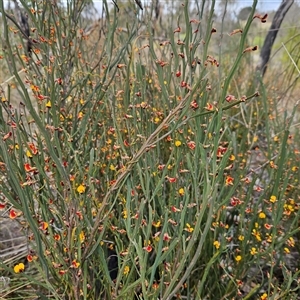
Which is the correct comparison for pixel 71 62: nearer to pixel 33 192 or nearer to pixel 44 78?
pixel 44 78

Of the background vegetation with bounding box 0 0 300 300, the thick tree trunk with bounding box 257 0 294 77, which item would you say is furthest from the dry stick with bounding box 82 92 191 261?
the thick tree trunk with bounding box 257 0 294 77

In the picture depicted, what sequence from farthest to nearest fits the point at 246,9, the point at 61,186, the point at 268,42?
1. the point at 246,9
2. the point at 268,42
3. the point at 61,186

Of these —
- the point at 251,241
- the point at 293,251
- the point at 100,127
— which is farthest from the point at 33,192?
the point at 293,251

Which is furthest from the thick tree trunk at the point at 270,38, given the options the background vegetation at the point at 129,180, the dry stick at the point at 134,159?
the dry stick at the point at 134,159

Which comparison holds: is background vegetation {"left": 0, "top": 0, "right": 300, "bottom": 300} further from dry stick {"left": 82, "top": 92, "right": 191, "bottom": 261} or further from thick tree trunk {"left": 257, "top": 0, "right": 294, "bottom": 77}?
thick tree trunk {"left": 257, "top": 0, "right": 294, "bottom": 77}

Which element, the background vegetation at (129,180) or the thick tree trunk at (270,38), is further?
the thick tree trunk at (270,38)

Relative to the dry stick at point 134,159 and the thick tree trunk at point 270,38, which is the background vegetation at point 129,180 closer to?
the dry stick at point 134,159

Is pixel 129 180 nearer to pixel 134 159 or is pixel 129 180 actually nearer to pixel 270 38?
pixel 134 159

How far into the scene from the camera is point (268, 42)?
11.8 ft

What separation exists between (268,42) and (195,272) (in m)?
2.78

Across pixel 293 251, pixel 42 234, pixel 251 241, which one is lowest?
pixel 293 251

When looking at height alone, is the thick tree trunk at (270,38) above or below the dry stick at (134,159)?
above

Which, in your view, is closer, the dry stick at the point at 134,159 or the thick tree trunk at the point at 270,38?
the dry stick at the point at 134,159

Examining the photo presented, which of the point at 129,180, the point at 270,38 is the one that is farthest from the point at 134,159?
the point at 270,38
